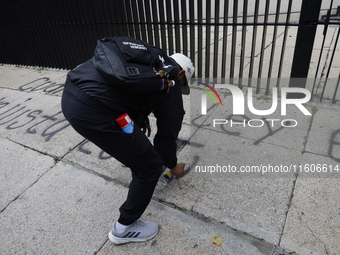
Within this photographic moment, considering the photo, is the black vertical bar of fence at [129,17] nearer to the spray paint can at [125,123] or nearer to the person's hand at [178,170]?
the person's hand at [178,170]

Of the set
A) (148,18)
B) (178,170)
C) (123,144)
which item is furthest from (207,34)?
(123,144)

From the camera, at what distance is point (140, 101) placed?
1.84 m

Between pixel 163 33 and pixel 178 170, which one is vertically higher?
pixel 163 33

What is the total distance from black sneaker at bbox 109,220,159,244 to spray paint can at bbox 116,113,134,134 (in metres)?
0.83

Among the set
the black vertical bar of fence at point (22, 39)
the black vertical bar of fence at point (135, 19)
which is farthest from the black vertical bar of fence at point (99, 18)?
the black vertical bar of fence at point (22, 39)

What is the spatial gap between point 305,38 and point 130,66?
2.72 meters

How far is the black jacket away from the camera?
1652 millimetres

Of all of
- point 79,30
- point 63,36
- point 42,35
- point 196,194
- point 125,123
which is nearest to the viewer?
point 125,123

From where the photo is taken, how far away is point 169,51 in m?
4.62

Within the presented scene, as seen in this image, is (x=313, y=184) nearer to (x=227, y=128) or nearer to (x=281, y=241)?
(x=281, y=241)

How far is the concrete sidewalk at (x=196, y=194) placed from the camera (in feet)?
6.81

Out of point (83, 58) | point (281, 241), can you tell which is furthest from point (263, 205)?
point (83, 58)

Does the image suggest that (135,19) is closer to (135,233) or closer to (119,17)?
(119,17)

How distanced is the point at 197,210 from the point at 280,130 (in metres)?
1.63
